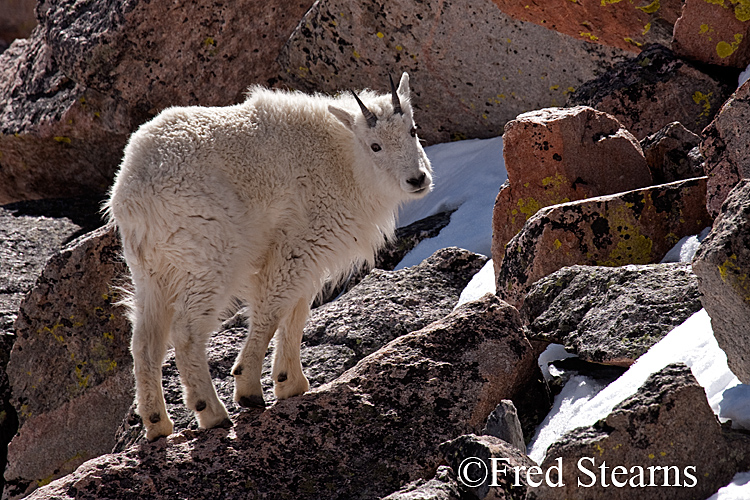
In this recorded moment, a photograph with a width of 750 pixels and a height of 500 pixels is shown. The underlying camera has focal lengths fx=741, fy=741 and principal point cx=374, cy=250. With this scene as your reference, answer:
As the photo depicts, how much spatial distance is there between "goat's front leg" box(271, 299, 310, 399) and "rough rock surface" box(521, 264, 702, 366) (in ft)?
6.00

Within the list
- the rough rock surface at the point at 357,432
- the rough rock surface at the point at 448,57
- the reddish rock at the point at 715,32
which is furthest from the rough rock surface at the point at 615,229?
the rough rock surface at the point at 448,57

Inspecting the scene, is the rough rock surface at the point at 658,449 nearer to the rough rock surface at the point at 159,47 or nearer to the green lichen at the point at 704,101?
the green lichen at the point at 704,101

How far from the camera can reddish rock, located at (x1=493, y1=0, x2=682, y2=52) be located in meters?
8.80

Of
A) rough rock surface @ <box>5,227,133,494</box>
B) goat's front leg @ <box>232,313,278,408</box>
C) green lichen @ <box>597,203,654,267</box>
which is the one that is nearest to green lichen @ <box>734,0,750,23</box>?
green lichen @ <box>597,203,654,267</box>

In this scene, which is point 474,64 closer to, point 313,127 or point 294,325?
point 313,127

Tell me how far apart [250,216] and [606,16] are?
5.53 metres

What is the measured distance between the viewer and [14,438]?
309 inches

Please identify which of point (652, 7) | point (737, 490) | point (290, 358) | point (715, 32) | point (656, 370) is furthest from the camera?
point (652, 7)

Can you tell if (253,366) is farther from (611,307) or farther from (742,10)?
(742,10)

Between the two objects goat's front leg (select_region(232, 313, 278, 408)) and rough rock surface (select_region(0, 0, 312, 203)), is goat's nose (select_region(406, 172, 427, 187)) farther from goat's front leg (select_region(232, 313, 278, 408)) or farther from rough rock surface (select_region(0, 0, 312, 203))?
rough rock surface (select_region(0, 0, 312, 203))

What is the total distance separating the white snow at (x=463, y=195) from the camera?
9.11 meters

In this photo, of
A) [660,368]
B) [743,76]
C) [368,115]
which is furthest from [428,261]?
[660,368]

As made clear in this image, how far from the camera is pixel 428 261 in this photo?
26.3 ft

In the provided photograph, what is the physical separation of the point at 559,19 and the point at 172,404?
635 cm
